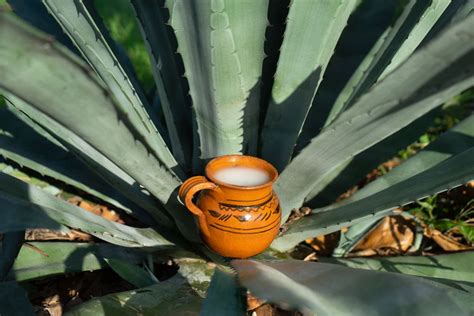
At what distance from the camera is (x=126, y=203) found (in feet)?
5.22

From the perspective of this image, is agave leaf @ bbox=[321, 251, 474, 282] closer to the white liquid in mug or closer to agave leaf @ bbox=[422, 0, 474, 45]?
the white liquid in mug

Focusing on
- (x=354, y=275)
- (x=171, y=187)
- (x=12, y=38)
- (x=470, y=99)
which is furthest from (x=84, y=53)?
(x=470, y=99)

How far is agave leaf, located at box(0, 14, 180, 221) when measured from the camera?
78 cm

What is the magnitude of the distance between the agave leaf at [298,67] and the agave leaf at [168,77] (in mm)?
217

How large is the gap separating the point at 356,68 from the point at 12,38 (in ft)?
3.53

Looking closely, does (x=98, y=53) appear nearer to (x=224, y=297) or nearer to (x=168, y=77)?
(x=168, y=77)

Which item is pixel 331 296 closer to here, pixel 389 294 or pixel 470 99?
pixel 389 294

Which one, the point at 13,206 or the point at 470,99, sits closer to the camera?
the point at 13,206

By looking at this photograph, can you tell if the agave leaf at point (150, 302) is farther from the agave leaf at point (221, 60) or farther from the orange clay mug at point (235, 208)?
the agave leaf at point (221, 60)

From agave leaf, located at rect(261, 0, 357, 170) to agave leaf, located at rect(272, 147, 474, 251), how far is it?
0.17 meters

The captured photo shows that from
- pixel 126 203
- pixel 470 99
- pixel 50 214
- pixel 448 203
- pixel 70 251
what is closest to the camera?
pixel 50 214

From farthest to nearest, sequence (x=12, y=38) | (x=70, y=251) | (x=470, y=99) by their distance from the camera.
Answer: (x=470, y=99), (x=70, y=251), (x=12, y=38)

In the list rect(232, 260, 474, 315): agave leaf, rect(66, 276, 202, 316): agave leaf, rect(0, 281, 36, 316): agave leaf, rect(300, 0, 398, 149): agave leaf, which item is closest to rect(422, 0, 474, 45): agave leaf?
rect(300, 0, 398, 149): agave leaf

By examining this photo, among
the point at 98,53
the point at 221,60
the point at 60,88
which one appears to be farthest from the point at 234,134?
the point at 60,88
